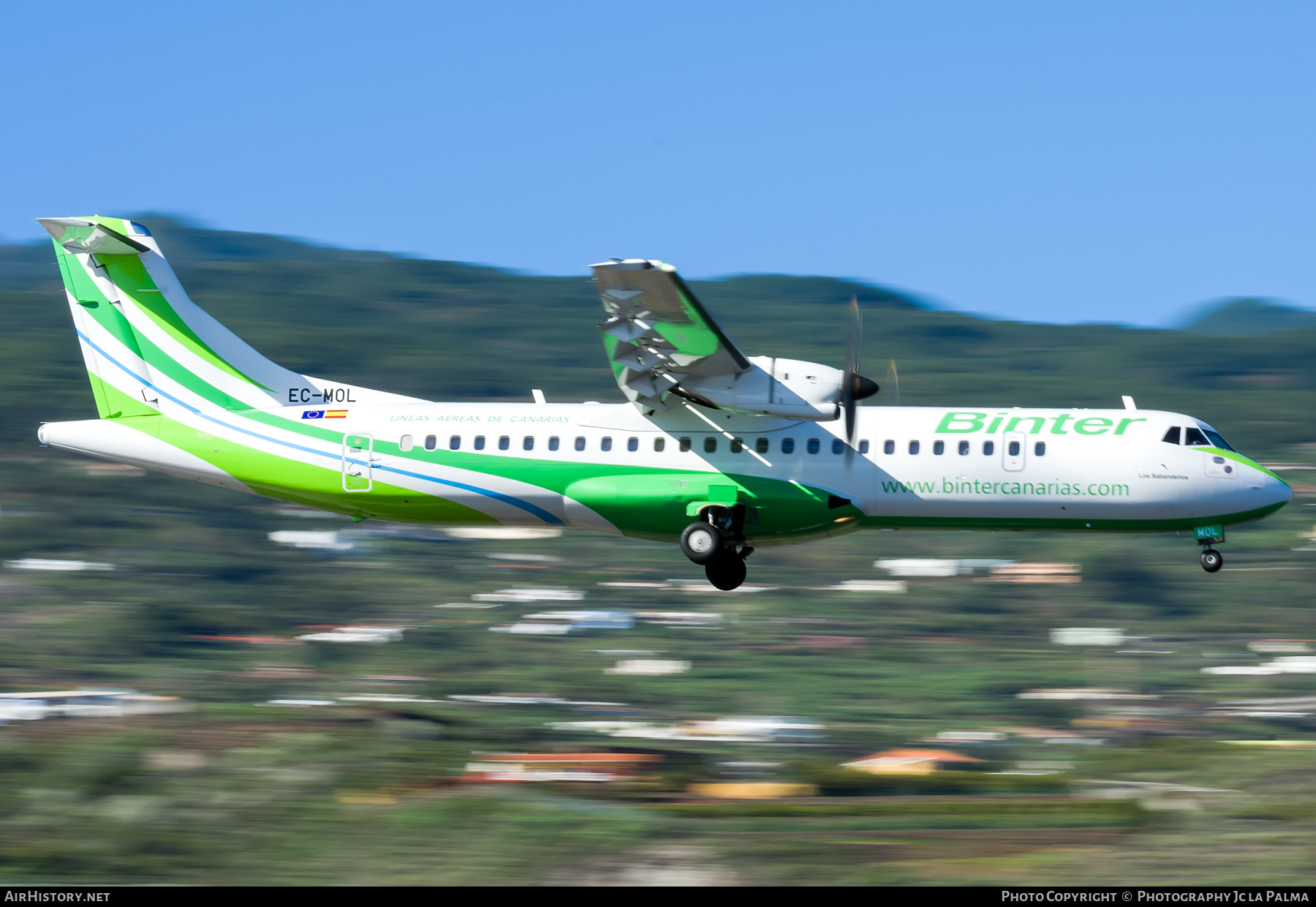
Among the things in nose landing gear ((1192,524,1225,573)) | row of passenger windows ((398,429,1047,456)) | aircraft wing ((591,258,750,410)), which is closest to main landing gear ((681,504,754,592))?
row of passenger windows ((398,429,1047,456))

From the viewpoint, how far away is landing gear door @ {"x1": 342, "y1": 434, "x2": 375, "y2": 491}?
75.2ft

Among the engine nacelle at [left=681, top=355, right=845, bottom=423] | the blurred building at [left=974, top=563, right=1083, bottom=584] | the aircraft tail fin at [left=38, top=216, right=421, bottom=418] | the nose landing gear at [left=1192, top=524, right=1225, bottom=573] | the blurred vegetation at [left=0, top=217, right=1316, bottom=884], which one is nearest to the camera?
the engine nacelle at [left=681, top=355, right=845, bottom=423]

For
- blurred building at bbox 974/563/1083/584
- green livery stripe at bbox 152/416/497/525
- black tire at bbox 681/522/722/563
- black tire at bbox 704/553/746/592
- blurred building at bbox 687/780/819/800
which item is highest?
green livery stripe at bbox 152/416/497/525

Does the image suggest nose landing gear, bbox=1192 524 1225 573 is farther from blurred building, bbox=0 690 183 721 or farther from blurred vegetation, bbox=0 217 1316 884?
blurred building, bbox=0 690 183 721

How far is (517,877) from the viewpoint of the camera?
56.7 meters

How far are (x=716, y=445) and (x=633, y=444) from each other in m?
1.42

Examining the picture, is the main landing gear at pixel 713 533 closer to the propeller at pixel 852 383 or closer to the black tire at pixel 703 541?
the black tire at pixel 703 541

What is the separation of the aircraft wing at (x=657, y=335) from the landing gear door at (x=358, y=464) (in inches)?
182

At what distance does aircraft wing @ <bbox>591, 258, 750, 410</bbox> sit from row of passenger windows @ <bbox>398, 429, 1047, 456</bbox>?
Answer: 772 mm

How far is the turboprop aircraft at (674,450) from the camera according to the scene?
21281mm

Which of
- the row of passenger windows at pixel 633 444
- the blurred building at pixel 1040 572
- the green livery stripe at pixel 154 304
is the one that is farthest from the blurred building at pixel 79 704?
the blurred building at pixel 1040 572
